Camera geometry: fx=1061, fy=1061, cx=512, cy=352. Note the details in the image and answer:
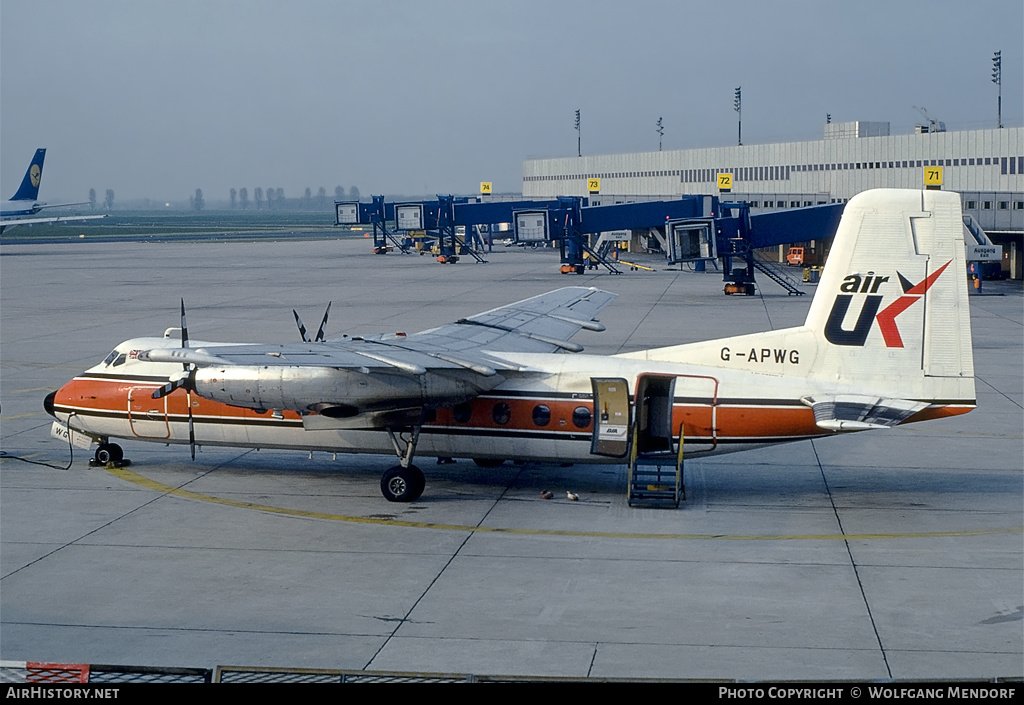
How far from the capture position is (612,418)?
22.6 m

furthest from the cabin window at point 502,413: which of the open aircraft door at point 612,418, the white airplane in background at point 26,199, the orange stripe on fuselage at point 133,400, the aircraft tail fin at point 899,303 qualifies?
the white airplane in background at point 26,199

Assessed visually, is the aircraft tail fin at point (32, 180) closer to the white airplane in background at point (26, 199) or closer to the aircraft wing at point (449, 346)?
the white airplane in background at point (26, 199)

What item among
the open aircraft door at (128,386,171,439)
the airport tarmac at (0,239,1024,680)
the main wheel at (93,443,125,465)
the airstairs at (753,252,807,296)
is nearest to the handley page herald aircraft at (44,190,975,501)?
the open aircraft door at (128,386,171,439)

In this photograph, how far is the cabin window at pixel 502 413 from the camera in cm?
2320

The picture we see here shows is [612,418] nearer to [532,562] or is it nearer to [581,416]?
[581,416]

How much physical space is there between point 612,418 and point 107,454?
12700mm

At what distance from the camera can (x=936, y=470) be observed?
2534cm

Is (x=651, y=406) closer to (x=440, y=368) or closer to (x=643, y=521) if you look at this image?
(x=643, y=521)

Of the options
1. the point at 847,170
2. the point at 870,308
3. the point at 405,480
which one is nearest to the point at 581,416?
the point at 405,480

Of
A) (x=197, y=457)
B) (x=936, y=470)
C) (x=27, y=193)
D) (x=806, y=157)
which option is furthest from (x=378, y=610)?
(x=27, y=193)

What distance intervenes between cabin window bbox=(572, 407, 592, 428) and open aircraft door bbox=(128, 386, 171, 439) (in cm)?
975

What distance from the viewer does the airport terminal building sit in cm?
7544

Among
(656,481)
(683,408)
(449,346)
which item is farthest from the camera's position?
(449,346)

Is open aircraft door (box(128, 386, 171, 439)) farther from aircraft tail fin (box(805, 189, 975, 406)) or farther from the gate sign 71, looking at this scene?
the gate sign 71
